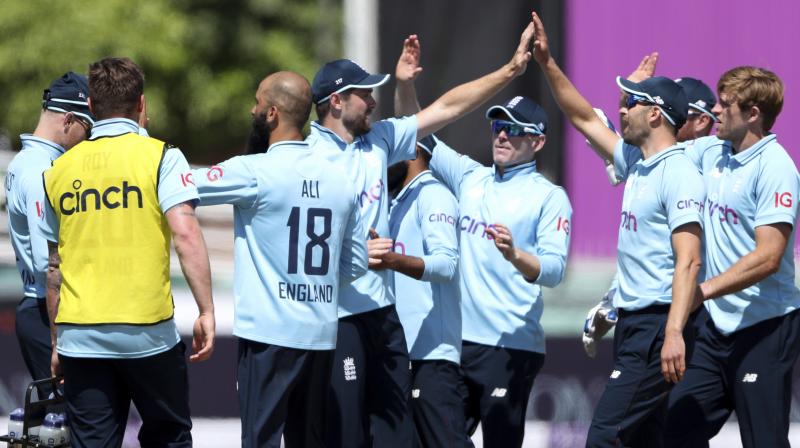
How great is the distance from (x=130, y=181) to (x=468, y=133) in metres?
3.49

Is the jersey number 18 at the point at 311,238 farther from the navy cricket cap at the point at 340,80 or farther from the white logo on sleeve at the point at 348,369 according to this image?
the navy cricket cap at the point at 340,80

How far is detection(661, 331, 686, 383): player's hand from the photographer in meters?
5.79

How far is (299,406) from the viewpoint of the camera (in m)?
5.87

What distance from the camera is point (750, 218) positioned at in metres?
6.29

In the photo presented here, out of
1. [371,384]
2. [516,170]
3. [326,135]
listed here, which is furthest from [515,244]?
[326,135]

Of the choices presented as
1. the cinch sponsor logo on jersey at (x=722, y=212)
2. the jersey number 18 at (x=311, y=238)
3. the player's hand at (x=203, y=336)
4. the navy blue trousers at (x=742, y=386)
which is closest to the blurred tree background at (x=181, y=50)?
the cinch sponsor logo on jersey at (x=722, y=212)

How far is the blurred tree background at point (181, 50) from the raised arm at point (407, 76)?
340 inches

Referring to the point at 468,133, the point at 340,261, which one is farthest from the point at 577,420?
the point at 340,261

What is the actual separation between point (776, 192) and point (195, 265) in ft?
8.34

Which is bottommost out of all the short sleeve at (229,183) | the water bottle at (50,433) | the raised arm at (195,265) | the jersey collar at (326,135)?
the water bottle at (50,433)

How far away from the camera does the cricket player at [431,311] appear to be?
662cm

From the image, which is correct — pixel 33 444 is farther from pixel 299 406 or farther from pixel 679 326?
pixel 679 326

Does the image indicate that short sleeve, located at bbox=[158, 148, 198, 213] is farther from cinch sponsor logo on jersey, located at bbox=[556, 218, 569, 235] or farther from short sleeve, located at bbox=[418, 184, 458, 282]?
cinch sponsor logo on jersey, located at bbox=[556, 218, 569, 235]

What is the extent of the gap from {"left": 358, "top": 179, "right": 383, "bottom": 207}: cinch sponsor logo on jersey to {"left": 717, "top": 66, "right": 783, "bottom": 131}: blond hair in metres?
1.59
